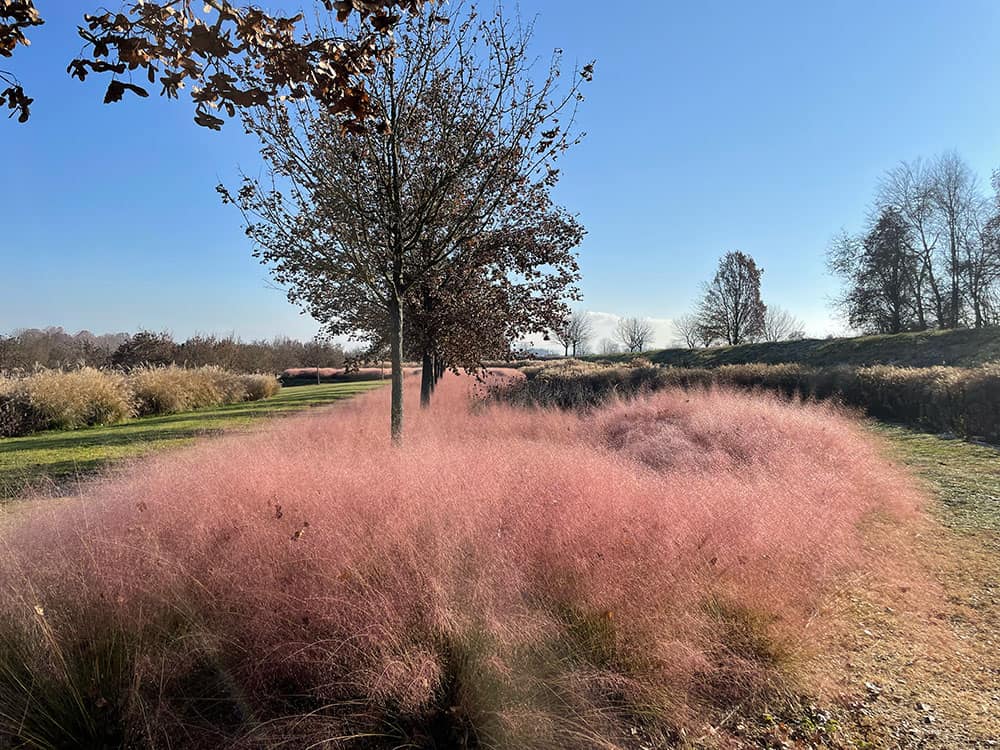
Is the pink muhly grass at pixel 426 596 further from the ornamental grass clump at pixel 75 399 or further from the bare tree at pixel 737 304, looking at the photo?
the bare tree at pixel 737 304

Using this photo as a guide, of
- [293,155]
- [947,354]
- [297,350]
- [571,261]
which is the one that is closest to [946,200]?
[947,354]

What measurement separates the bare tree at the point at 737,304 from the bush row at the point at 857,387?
1017 inches

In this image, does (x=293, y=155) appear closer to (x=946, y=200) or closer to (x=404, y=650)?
(x=404, y=650)

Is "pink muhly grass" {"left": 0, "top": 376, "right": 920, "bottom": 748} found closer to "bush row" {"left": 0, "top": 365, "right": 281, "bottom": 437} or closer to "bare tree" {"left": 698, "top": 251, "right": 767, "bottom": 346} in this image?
"bush row" {"left": 0, "top": 365, "right": 281, "bottom": 437}

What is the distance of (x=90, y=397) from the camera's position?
14.1 m

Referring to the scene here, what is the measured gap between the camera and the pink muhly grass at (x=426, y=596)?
7.10 ft

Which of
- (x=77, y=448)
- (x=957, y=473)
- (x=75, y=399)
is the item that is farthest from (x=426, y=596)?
(x=75, y=399)

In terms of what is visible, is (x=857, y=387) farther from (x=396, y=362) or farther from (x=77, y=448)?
(x=77, y=448)

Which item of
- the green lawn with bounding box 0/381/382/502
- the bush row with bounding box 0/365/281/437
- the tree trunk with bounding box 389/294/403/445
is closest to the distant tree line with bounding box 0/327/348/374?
the bush row with bounding box 0/365/281/437

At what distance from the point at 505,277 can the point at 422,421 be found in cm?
297

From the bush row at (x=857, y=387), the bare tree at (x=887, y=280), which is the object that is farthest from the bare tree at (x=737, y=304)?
the bush row at (x=857, y=387)

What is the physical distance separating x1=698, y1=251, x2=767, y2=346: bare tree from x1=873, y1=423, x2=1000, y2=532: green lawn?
98.9 ft

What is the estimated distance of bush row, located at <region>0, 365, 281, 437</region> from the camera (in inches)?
497

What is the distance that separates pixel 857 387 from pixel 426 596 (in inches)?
564
